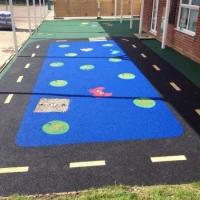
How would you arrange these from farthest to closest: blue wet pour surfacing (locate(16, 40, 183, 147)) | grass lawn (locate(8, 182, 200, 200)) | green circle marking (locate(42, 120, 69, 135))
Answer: green circle marking (locate(42, 120, 69, 135)) < blue wet pour surfacing (locate(16, 40, 183, 147)) < grass lawn (locate(8, 182, 200, 200))

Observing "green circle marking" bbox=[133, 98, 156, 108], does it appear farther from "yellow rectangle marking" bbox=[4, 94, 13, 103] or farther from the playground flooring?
"yellow rectangle marking" bbox=[4, 94, 13, 103]

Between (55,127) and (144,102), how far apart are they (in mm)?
2179

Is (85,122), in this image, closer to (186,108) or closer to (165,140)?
(165,140)

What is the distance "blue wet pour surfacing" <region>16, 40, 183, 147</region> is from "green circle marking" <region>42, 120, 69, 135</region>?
0.05m

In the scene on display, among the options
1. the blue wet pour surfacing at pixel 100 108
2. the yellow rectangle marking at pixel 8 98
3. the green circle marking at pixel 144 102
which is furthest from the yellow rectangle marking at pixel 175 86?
the yellow rectangle marking at pixel 8 98

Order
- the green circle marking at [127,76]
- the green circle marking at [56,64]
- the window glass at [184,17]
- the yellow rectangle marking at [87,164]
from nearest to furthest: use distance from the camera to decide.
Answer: the yellow rectangle marking at [87,164] → the green circle marking at [127,76] → the green circle marking at [56,64] → the window glass at [184,17]

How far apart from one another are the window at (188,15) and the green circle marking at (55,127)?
6.47m

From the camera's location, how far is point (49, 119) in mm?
4820

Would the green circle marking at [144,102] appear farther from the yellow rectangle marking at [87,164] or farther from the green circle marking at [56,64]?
the green circle marking at [56,64]

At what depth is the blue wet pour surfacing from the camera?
170 inches

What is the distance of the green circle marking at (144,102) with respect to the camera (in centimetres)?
542

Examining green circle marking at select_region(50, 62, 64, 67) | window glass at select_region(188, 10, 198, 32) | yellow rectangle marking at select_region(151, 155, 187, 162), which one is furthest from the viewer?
window glass at select_region(188, 10, 198, 32)

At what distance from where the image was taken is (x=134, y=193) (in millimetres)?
3012

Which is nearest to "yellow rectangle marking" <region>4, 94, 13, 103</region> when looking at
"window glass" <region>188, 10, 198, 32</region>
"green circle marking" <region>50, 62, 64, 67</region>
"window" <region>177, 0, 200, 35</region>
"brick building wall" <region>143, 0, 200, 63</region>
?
"green circle marking" <region>50, 62, 64, 67</region>
